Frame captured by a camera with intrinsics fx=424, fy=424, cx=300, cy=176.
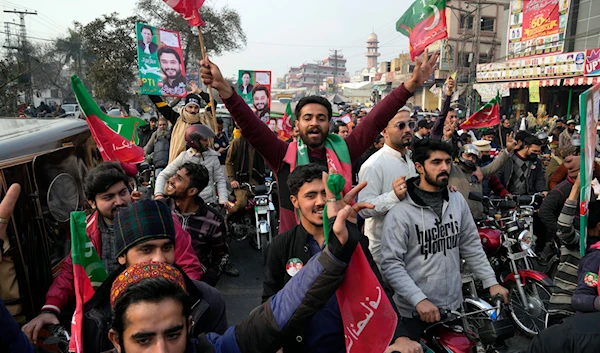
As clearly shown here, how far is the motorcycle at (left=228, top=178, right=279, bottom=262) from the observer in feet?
18.8

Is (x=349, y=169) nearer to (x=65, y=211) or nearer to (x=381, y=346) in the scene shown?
(x=381, y=346)

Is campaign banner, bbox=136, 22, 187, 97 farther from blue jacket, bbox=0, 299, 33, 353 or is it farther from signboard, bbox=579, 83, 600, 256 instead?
signboard, bbox=579, 83, 600, 256

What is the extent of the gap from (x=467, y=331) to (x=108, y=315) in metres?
2.29

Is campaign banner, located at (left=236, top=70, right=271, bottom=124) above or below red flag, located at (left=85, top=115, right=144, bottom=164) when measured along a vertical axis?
above

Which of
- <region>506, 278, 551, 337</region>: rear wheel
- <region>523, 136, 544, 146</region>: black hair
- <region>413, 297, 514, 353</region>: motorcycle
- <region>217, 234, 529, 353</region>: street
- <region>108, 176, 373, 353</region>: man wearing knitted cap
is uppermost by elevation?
<region>523, 136, 544, 146</region>: black hair

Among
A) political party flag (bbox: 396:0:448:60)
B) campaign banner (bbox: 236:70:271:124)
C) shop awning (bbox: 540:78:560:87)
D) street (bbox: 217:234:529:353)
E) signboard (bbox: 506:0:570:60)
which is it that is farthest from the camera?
signboard (bbox: 506:0:570:60)

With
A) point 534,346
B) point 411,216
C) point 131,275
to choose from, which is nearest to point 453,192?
point 411,216

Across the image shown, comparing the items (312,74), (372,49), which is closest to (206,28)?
(372,49)

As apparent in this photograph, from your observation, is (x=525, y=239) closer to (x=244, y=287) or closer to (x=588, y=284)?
(x=588, y=284)

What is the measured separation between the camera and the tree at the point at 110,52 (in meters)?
→ 18.1

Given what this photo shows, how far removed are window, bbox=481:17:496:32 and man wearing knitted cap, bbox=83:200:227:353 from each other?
2051 inches

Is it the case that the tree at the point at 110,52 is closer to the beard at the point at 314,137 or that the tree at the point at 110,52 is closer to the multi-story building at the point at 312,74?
the beard at the point at 314,137

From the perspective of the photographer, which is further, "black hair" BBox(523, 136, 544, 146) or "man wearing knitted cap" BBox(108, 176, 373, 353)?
"black hair" BBox(523, 136, 544, 146)

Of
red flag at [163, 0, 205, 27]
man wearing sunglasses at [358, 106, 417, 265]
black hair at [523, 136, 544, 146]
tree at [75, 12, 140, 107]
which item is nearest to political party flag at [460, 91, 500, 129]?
black hair at [523, 136, 544, 146]
